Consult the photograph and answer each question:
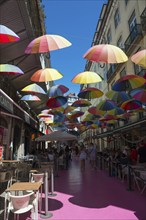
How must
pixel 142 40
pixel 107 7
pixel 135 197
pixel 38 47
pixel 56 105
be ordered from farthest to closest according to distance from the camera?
pixel 107 7 → pixel 142 40 → pixel 56 105 → pixel 135 197 → pixel 38 47

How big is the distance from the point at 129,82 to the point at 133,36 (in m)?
11.3

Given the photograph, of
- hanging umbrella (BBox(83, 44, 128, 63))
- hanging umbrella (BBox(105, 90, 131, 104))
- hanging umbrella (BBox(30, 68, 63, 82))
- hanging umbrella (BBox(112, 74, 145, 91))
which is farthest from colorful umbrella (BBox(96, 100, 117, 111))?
hanging umbrella (BBox(83, 44, 128, 63))

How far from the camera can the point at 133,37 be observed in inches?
758

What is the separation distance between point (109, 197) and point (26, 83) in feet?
34.3

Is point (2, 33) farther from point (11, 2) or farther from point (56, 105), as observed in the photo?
point (56, 105)

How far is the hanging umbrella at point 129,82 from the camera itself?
31.8 ft

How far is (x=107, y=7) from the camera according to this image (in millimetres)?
27547

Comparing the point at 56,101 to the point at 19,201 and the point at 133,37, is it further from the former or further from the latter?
the point at 133,37

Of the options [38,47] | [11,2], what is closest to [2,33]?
[38,47]

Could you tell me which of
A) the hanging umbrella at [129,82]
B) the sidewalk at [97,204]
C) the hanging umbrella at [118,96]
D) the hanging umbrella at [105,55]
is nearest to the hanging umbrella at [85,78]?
the hanging umbrella at [129,82]

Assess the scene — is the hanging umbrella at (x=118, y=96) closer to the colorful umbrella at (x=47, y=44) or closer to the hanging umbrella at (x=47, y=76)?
the hanging umbrella at (x=47, y=76)

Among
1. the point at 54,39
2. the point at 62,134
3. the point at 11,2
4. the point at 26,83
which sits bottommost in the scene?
the point at 62,134

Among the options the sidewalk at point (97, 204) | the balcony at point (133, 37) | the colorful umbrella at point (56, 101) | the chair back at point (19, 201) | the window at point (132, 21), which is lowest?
the sidewalk at point (97, 204)

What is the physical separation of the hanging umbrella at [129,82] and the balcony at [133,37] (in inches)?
375
